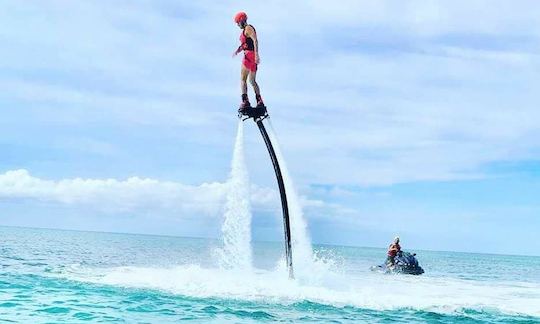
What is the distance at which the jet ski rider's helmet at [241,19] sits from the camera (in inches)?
698

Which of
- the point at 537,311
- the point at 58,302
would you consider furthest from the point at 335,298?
the point at 58,302

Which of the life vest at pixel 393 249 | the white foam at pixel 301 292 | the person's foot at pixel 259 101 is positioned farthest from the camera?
the life vest at pixel 393 249

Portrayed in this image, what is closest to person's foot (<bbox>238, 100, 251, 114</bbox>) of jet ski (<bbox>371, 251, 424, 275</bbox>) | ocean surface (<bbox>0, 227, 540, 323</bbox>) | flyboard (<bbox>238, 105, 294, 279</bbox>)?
flyboard (<bbox>238, 105, 294, 279</bbox>)

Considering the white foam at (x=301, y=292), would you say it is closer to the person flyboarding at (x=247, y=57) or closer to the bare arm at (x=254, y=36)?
the person flyboarding at (x=247, y=57)

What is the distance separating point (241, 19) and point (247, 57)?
1.08 m

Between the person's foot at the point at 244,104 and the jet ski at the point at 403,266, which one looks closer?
the person's foot at the point at 244,104

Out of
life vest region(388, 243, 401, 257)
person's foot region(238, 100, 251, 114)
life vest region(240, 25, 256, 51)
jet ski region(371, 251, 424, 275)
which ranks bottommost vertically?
jet ski region(371, 251, 424, 275)

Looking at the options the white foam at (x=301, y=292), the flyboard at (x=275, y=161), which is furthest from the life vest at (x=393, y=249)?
the flyboard at (x=275, y=161)

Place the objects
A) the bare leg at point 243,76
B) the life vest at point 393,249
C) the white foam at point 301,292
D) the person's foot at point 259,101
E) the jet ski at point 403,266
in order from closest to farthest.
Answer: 1. the bare leg at point 243,76
2. the person's foot at point 259,101
3. the white foam at point 301,292
4. the jet ski at point 403,266
5. the life vest at point 393,249

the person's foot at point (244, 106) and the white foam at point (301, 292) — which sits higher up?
the person's foot at point (244, 106)

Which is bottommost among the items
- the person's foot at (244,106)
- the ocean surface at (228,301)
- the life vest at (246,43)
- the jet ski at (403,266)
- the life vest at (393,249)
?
the ocean surface at (228,301)

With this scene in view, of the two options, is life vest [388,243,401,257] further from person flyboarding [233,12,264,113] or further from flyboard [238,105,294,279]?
person flyboarding [233,12,264,113]

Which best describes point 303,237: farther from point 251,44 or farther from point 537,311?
point 537,311

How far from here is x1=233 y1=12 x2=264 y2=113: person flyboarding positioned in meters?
17.7
